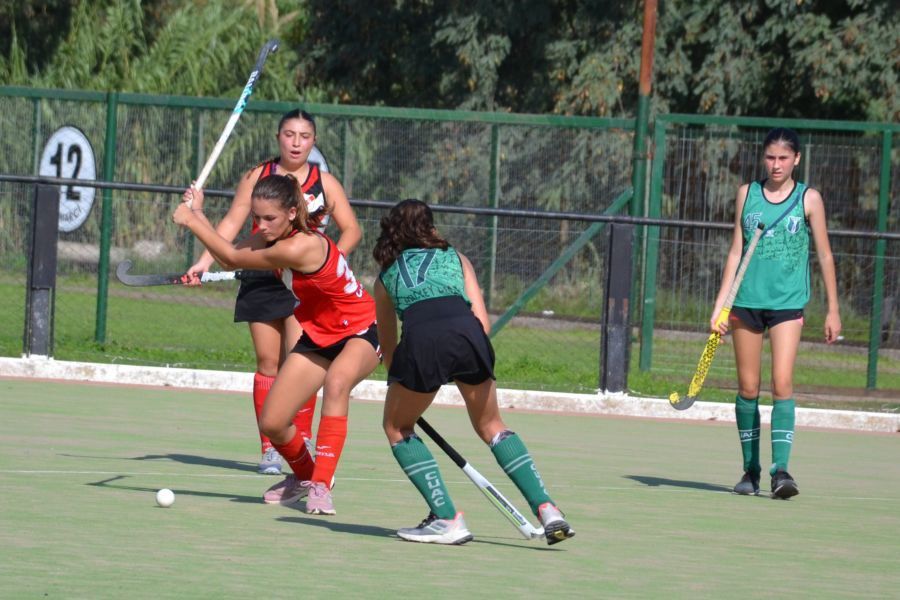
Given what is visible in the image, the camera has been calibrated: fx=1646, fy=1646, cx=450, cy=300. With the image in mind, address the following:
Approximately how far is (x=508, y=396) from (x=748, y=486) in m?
4.85

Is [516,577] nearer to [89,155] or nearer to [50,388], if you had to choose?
[50,388]

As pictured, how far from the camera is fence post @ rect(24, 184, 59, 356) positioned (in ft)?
46.6

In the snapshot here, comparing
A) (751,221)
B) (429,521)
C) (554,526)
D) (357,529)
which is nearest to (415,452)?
(429,521)

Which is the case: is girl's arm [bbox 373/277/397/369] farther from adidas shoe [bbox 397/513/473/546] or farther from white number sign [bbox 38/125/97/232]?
white number sign [bbox 38/125/97/232]

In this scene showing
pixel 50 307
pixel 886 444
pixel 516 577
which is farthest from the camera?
pixel 50 307

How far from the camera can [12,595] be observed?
5.38m

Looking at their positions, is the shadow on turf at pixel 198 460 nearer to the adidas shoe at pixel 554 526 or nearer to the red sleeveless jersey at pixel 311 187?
the red sleeveless jersey at pixel 311 187

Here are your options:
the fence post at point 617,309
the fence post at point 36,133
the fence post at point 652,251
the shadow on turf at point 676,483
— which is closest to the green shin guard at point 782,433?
the shadow on turf at point 676,483

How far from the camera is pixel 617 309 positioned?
14.2 metres

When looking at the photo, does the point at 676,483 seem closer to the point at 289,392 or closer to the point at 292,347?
the point at 292,347

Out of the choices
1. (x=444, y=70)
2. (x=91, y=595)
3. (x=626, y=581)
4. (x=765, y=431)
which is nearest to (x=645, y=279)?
(x=765, y=431)

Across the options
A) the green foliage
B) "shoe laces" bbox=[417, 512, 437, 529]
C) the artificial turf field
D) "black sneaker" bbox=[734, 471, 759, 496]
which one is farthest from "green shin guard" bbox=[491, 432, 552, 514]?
the green foliage

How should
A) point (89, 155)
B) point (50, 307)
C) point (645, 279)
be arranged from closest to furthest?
point (50, 307)
point (645, 279)
point (89, 155)

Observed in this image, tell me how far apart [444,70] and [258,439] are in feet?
56.4
